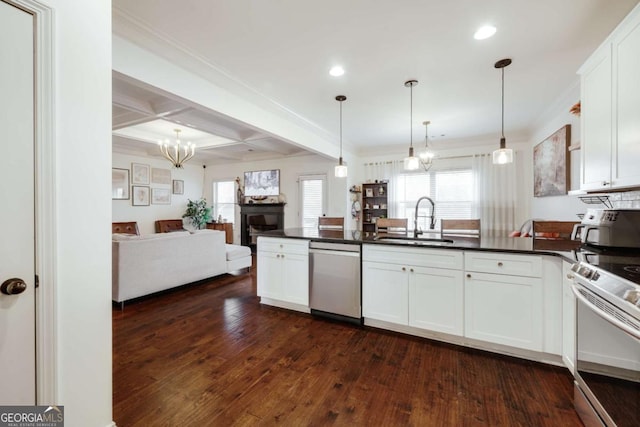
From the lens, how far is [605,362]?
1.30 m

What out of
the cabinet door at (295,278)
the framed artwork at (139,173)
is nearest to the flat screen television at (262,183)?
the framed artwork at (139,173)

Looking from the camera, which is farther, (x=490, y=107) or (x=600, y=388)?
(x=490, y=107)

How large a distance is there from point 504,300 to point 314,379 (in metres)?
1.61

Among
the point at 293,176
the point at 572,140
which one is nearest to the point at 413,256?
the point at 572,140

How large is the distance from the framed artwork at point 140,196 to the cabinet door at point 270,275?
516cm

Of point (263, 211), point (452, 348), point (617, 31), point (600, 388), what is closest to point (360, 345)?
point (452, 348)

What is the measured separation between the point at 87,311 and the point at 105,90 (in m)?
1.09

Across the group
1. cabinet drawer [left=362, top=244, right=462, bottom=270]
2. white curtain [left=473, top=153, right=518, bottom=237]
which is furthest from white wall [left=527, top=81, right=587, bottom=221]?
cabinet drawer [left=362, top=244, right=462, bottom=270]

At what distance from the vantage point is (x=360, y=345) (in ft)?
7.86

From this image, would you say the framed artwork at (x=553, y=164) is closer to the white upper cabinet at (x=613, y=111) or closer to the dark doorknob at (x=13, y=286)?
the white upper cabinet at (x=613, y=111)

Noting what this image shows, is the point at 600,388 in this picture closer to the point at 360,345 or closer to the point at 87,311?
→ the point at 360,345

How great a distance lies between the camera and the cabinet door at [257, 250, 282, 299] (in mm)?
3186

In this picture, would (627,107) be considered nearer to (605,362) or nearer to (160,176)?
(605,362)

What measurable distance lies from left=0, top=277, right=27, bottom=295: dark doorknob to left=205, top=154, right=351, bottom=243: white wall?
560cm
